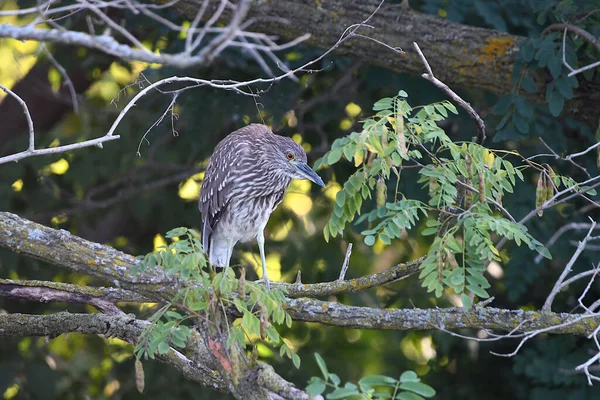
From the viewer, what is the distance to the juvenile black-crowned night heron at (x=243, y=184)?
16.6 feet

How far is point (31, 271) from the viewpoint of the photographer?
5.86 metres

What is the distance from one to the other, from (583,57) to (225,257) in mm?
2614

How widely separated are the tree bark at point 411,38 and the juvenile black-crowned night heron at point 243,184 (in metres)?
0.74

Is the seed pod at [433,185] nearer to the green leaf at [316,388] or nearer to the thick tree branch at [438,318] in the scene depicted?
the thick tree branch at [438,318]

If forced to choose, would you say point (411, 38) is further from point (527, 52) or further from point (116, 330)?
point (116, 330)

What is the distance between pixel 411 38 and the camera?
4750mm

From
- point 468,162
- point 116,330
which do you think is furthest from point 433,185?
point 116,330

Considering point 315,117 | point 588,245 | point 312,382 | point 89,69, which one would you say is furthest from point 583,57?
point 89,69

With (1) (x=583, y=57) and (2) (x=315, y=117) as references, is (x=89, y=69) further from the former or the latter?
(1) (x=583, y=57)

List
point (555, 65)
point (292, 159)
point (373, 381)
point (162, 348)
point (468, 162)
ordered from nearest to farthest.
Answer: point (373, 381), point (162, 348), point (468, 162), point (555, 65), point (292, 159)

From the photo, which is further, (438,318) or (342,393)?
(438,318)

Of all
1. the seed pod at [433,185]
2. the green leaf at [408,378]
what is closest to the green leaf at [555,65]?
the seed pod at [433,185]

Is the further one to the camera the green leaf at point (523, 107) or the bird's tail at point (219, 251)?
the bird's tail at point (219, 251)

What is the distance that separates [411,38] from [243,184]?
1.40 metres
